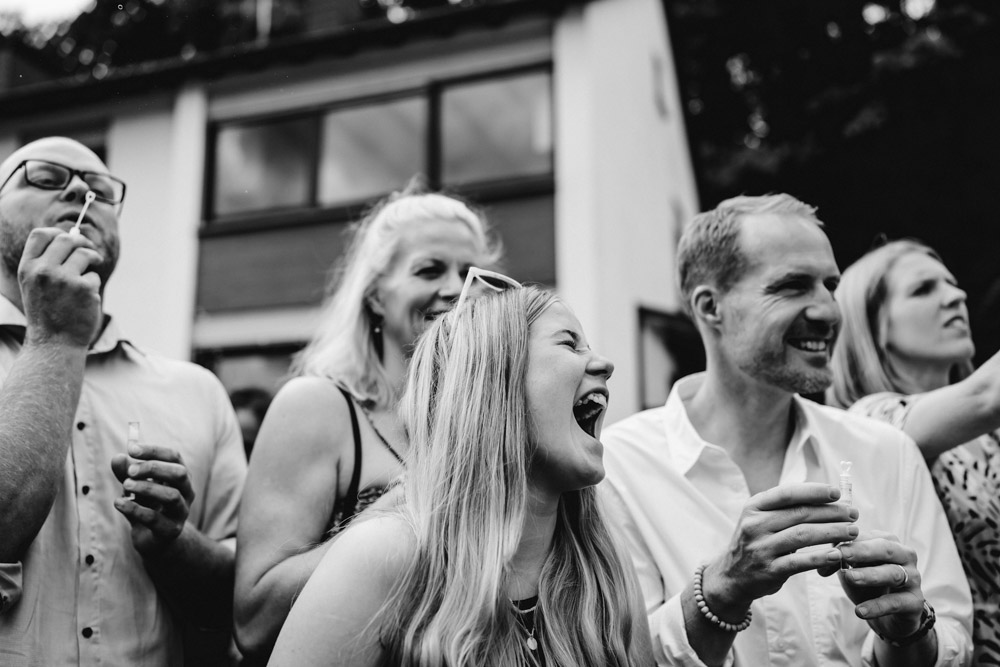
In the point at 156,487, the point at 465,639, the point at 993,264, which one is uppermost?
the point at 993,264

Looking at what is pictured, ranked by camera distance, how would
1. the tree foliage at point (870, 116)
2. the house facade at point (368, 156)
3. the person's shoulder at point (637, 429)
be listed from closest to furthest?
1. the person's shoulder at point (637, 429)
2. the house facade at point (368, 156)
3. the tree foliage at point (870, 116)

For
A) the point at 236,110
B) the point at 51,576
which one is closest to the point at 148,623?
the point at 51,576

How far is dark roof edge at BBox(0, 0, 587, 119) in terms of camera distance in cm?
1120

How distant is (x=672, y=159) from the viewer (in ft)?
48.2

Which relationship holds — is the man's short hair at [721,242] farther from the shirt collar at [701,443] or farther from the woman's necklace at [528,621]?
the woman's necklace at [528,621]

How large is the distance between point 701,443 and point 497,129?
9.25 m

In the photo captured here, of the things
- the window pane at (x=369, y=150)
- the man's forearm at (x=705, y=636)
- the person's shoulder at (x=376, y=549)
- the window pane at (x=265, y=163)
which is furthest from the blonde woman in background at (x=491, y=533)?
the window pane at (x=265, y=163)

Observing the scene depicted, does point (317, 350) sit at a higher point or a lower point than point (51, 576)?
higher

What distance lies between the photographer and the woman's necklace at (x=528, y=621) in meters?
2.11

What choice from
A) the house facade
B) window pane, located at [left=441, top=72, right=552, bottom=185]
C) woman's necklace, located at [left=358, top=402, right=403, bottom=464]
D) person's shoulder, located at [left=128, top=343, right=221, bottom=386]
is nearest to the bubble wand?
person's shoulder, located at [left=128, top=343, right=221, bottom=386]

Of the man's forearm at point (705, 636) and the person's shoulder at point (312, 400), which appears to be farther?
the person's shoulder at point (312, 400)

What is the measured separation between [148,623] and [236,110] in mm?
11425

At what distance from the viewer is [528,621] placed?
217 centimetres

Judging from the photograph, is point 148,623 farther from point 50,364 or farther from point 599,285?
point 599,285
